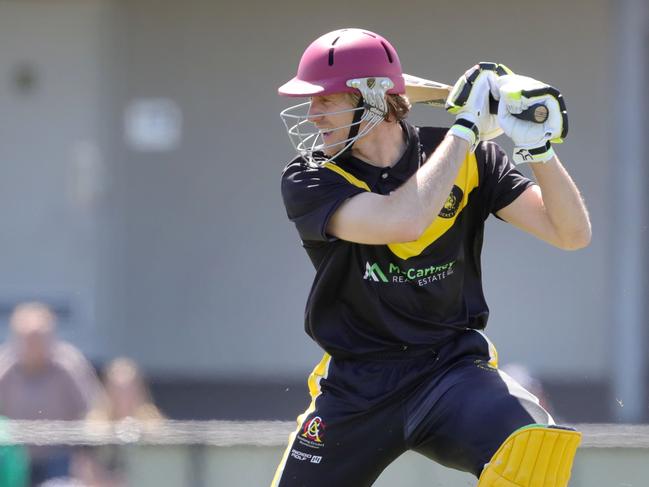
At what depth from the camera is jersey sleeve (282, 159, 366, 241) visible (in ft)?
11.4

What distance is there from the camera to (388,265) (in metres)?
3.57

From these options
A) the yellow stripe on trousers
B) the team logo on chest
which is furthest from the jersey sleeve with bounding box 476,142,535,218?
the yellow stripe on trousers

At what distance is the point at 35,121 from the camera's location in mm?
10477

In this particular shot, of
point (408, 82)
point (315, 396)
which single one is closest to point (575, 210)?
point (408, 82)

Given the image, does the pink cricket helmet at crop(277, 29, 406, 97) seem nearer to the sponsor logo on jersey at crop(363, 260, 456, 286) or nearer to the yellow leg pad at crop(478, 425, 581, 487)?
the sponsor logo on jersey at crop(363, 260, 456, 286)

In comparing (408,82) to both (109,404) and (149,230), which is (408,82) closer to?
(109,404)

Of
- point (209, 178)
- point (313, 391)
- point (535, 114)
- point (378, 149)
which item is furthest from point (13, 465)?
point (209, 178)

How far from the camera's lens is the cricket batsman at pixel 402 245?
3.38 m

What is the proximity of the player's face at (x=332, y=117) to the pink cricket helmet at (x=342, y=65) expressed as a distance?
5 cm

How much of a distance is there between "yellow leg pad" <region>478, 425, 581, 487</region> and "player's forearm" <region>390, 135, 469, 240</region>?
1.99 feet

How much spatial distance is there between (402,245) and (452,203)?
199 mm

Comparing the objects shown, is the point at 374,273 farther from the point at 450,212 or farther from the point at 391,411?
the point at 391,411

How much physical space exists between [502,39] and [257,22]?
6.65ft

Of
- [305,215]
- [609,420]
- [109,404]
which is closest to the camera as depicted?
[305,215]
